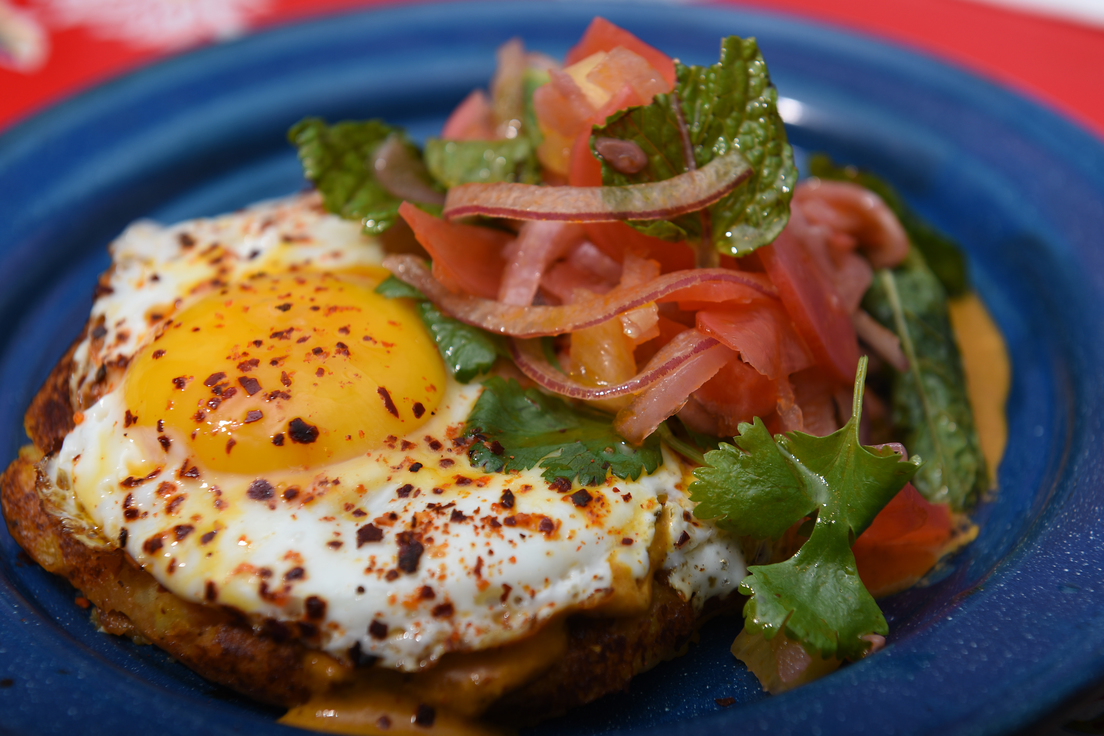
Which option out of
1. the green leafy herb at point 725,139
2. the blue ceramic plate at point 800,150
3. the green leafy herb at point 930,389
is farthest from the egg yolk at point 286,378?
the green leafy herb at point 930,389

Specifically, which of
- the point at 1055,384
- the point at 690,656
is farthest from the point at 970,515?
the point at 690,656

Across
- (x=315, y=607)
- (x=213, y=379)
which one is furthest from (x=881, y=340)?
(x=213, y=379)

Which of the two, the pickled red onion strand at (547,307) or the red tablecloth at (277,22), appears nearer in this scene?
the pickled red onion strand at (547,307)

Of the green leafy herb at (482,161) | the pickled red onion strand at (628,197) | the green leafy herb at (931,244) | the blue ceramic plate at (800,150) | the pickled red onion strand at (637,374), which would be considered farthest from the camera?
the green leafy herb at (931,244)

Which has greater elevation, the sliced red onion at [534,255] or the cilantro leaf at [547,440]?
the sliced red onion at [534,255]

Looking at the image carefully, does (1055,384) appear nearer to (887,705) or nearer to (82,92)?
(887,705)

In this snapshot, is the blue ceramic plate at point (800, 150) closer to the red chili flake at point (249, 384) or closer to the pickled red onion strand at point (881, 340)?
the pickled red onion strand at point (881, 340)

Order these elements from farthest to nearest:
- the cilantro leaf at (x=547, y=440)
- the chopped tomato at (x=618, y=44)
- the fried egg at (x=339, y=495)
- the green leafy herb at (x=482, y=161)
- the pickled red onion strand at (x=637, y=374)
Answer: the green leafy herb at (x=482, y=161), the chopped tomato at (x=618, y=44), the pickled red onion strand at (x=637, y=374), the cilantro leaf at (x=547, y=440), the fried egg at (x=339, y=495)

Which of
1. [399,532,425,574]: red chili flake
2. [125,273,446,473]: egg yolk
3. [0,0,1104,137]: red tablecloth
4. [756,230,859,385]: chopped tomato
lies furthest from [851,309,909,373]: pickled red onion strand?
[0,0,1104,137]: red tablecloth
